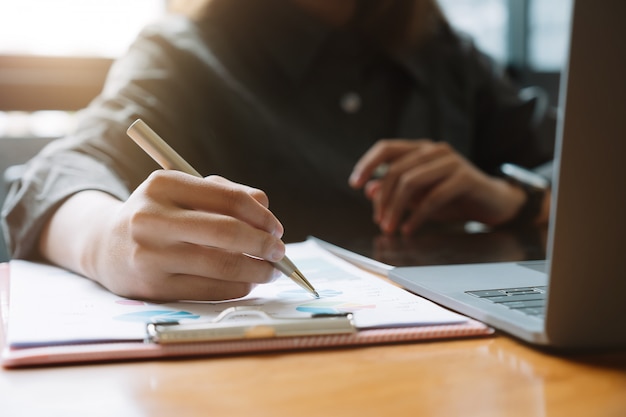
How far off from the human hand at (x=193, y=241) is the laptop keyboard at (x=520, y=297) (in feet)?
0.42

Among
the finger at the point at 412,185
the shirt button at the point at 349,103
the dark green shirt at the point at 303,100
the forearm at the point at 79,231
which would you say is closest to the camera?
the forearm at the point at 79,231

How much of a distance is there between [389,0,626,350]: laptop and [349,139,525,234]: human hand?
18.1 inches

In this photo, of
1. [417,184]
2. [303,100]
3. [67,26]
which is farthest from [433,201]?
[67,26]

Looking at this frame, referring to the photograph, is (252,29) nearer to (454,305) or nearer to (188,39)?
(188,39)

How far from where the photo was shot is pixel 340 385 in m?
0.30

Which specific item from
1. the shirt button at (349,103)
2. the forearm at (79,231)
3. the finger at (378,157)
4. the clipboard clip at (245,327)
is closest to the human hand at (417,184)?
the finger at (378,157)

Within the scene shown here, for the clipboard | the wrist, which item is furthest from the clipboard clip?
the wrist

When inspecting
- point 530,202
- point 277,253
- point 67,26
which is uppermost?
point 67,26

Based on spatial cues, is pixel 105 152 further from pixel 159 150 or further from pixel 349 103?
pixel 349 103

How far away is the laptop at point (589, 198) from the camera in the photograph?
29 centimetres

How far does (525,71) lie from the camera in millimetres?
1690

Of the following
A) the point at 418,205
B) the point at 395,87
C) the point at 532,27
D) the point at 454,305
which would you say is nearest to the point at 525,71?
the point at 532,27

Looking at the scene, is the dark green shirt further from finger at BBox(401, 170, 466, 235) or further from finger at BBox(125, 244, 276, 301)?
finger at BBox(125, 244, 276, 301)

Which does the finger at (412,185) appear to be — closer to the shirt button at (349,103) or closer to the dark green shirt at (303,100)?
the dark green shirt at (303,100)
